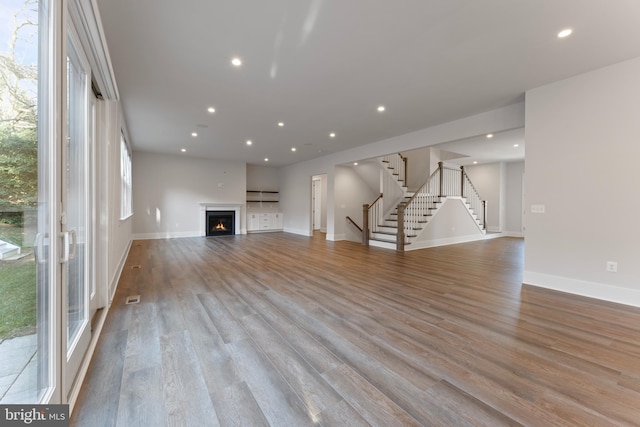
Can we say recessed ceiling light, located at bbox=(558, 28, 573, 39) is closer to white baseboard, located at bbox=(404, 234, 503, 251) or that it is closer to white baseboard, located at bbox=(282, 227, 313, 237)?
white baseboard, located at bbox=(404, 234, 503, 251)

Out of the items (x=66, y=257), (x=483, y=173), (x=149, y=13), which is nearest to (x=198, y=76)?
(x=149, y=13)

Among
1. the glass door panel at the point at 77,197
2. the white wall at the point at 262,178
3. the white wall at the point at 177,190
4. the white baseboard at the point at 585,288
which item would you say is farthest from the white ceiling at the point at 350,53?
the white wall at the point at 262,178

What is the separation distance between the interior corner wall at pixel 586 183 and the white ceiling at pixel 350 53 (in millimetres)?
340

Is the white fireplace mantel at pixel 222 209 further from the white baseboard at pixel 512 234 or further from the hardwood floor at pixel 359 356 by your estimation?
the white baseboard at pixel 512 234

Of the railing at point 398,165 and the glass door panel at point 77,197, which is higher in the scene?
the railing at point 398,165

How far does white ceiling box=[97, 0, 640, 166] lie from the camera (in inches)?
90.4

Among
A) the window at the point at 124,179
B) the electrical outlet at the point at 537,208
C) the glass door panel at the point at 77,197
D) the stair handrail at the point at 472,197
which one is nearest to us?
the glass door panel at the point at 77,197

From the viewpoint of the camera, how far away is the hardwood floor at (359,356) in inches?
56.7

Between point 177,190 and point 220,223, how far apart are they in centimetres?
185

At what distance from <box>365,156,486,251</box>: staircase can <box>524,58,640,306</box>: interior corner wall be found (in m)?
3.24

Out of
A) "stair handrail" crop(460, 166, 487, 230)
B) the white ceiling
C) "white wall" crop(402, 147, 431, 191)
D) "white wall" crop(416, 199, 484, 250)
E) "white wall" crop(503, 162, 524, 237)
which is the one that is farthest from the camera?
"white wall" crop(503, 162, 524, 237)

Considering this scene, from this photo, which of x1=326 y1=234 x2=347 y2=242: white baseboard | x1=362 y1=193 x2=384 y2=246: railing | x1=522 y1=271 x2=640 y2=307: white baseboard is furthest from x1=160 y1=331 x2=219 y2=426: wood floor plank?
x1=326 y1=234 x2=347 y2=242: white baseboard

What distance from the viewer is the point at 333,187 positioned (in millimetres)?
8703

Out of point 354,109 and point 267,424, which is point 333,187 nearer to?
point 354,109
